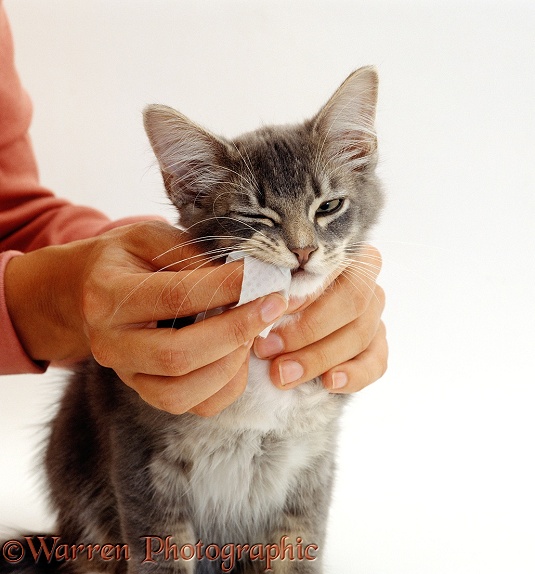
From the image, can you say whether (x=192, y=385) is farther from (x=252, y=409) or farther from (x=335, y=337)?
(x=335, y=337)

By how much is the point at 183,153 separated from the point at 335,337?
524 millimetres

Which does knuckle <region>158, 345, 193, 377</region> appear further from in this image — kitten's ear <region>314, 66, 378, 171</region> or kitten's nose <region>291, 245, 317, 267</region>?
kitten's ear <region>314, 66, 378, 171</region>

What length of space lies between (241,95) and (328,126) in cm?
105

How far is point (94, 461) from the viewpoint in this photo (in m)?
1.90

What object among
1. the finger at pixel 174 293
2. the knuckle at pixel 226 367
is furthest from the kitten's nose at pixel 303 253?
the knuckle at pixel 226 367

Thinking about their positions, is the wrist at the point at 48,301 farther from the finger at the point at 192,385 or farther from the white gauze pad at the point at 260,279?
the white gauze pad at the point at 260,279

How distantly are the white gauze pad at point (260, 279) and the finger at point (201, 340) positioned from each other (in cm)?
2

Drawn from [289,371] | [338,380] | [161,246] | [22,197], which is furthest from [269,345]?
[22,197]

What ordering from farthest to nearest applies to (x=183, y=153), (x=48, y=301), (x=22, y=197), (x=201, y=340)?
(x=22, y=197) < (x=48, y=301) < (x=183, y=153) < (x=201, y=340)

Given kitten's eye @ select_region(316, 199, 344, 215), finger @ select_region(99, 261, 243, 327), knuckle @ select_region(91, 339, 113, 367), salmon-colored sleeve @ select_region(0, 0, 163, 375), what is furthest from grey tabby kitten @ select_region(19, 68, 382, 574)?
salmon-colored sleeve @ select_region(0, 0, 163, 375)

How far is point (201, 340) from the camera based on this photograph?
1.45 meters

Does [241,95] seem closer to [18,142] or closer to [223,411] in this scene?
[18,142]

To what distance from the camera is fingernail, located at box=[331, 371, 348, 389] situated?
1712mm

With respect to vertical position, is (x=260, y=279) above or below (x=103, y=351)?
above
